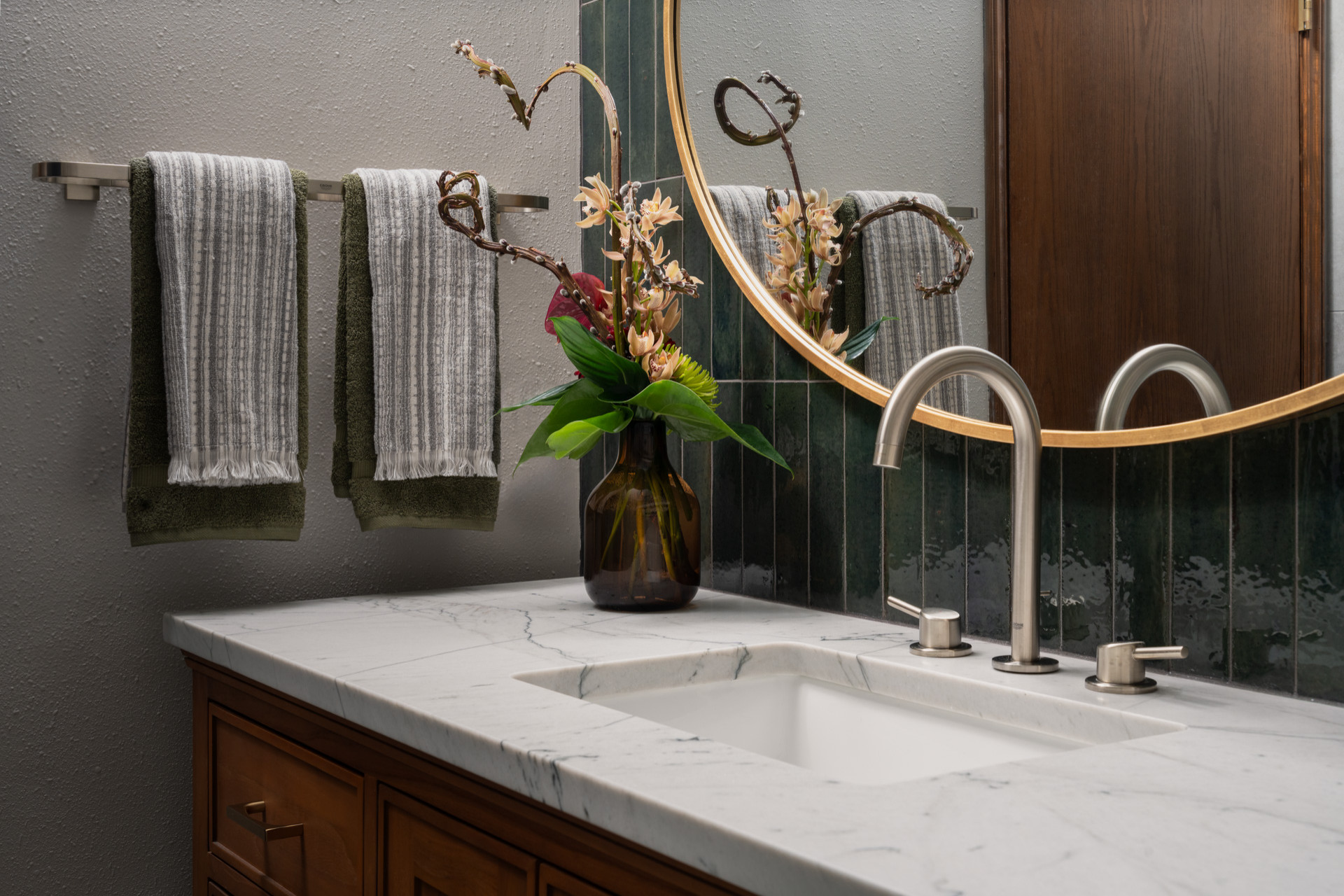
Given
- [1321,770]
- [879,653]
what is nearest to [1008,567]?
[879,653]

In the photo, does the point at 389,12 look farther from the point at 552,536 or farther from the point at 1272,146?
the point at 1272,146

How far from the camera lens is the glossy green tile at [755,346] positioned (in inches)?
58.3

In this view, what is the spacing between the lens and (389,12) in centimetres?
162

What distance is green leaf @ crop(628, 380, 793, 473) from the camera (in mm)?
1321

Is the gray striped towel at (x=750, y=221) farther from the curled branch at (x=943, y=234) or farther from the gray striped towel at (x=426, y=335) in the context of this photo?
the gray striped towel at (x=426, y=335)

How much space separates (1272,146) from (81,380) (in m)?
1.26

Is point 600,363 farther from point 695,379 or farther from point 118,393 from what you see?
point 118,393

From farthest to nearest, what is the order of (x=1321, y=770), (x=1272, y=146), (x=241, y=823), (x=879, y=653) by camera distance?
(x=241, y=823)
(x=879, y=653)
(x=1272, y=146)
(x=1321, y=770)

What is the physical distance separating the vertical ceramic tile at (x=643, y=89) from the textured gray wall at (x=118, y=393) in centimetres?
26

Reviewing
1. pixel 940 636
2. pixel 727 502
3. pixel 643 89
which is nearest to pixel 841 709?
pixel 940 636

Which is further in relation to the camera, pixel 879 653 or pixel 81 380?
pixel 81 380

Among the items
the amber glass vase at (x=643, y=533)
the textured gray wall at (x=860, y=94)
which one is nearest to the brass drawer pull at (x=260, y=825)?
the amber glass vase at (x=643, y=533)

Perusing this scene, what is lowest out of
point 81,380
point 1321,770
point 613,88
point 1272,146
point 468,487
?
point 1321,770

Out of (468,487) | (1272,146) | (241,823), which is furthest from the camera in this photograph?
(468,487)
